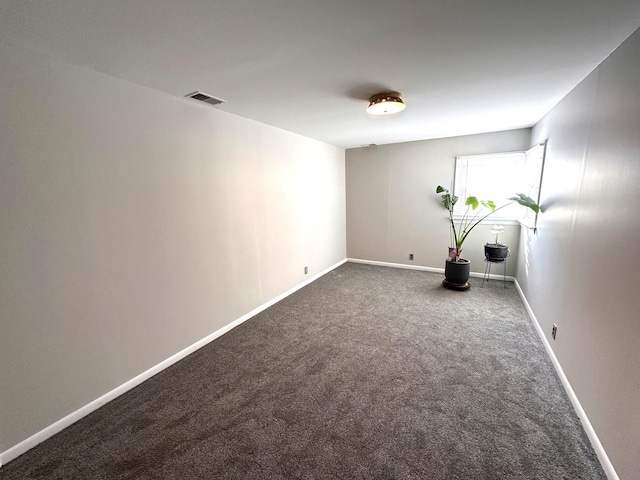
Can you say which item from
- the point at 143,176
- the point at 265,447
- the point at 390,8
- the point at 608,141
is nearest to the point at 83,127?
the point at 143,176

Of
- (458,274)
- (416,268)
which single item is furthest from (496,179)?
(416,268)

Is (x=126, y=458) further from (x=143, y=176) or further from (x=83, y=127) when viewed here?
(x=83, y=127)

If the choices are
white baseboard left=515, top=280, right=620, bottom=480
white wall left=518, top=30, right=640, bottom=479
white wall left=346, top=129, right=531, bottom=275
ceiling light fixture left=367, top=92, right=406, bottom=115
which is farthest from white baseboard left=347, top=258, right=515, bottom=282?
ceiling light fixture left=367, top=92, right=406, bottom=115

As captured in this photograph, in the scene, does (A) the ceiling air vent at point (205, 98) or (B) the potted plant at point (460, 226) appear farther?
(B) the potted plant at point (460, 226)

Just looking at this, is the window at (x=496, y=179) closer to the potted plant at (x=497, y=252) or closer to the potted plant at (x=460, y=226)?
the potted plant at (x=460, y=226)

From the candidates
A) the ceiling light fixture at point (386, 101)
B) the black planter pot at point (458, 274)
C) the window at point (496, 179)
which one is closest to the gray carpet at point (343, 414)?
the black planter pot at point (458, 274)

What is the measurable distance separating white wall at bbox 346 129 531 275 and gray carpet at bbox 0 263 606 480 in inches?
77.0

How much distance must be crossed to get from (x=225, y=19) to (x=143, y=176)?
4.55ft

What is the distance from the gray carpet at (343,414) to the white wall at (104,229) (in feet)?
1.14

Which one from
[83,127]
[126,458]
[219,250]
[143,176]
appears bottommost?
[126,458]

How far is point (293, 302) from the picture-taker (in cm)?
373

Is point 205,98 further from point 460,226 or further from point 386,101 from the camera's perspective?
point 460,226

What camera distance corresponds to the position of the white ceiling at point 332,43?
1222mm

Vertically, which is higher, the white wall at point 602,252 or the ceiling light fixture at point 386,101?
the ceiling light fixture at point 386,101
